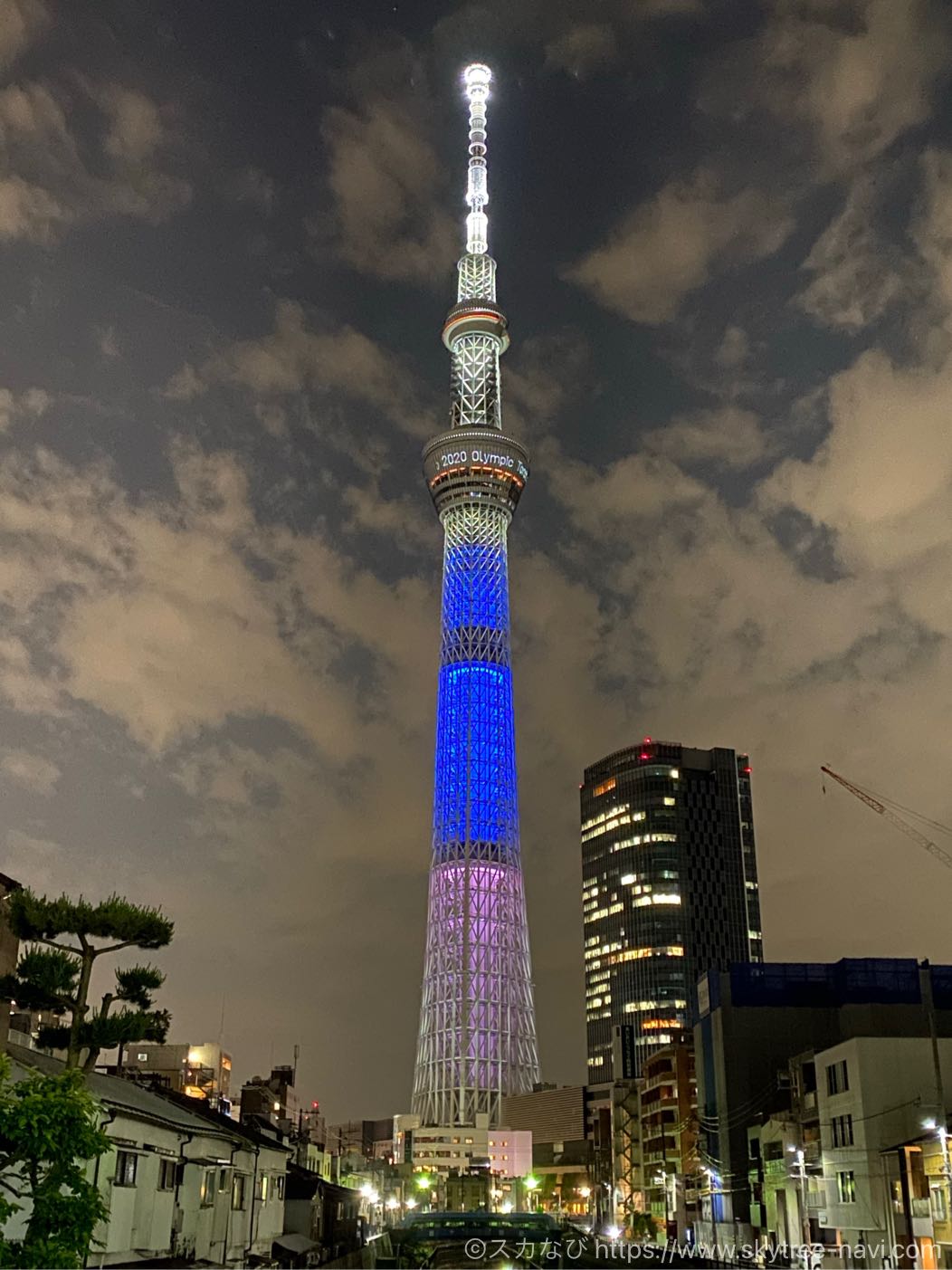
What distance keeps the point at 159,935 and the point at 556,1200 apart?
169820 mm

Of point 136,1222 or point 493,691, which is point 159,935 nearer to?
point 136,1222

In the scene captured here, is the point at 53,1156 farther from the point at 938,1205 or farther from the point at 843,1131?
the point at 843,1131

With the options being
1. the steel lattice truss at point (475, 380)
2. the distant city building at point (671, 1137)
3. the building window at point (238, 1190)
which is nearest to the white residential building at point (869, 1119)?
the building window at point (238, 1190)

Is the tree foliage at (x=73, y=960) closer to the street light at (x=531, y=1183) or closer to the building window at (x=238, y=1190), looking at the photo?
the building window at (x=238, y=1190)

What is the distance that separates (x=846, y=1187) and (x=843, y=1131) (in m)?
3.43

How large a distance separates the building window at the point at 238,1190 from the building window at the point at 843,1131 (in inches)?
1581

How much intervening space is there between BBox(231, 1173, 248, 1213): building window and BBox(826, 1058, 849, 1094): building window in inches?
1630

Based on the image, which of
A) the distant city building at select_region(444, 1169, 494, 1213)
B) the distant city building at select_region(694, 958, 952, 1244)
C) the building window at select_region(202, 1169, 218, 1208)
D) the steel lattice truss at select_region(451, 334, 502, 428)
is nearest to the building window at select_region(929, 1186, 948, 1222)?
the distant city building at select_region(694, 958, 952, 1244)

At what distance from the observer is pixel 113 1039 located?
3638 cm

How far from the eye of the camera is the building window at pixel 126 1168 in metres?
33.7

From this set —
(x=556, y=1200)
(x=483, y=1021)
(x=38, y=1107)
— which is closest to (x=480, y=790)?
(x=483, y=1021)

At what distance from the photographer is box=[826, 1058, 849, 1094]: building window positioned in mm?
74062

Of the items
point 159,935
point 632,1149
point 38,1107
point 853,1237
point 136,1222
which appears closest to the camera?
point 38,1107

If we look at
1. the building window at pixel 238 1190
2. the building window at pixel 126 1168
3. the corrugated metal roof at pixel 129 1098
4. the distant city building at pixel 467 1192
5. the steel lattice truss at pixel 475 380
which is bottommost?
the distant city building at pixel 467 1192
